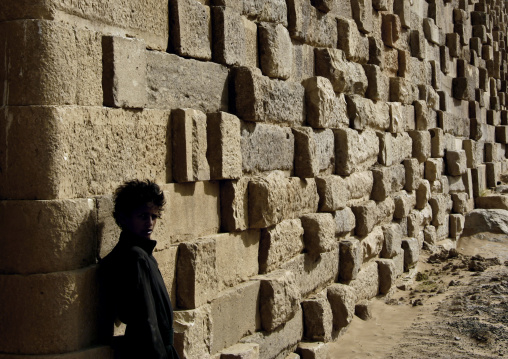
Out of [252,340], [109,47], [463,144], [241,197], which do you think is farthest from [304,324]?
[463,144]

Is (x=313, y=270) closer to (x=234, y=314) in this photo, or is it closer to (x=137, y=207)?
(x=234, y=314)

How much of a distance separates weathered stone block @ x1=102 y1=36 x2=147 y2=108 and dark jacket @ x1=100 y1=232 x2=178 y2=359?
0.79 metres

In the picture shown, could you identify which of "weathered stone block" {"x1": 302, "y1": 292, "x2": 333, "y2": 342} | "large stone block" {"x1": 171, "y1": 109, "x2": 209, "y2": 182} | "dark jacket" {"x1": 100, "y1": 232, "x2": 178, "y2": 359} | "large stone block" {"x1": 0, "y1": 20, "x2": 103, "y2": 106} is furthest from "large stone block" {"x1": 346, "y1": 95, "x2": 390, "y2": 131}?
"large stone block" {"x1": 0, "y1": 20, "x2": 103, "y2": 106}

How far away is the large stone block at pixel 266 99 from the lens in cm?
512

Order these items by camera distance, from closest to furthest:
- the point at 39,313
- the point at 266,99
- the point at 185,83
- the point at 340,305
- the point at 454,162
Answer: the point at 39,313 → the point at 185,83 → the point at 266,99 → the point at 340,305 → the point at 454,162

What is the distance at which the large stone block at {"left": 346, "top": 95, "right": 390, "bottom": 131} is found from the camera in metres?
7.41

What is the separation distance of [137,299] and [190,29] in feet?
6.63

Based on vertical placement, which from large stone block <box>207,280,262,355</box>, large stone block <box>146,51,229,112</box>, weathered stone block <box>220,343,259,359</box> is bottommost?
weathered stone block <box>220,343,259,359</box>

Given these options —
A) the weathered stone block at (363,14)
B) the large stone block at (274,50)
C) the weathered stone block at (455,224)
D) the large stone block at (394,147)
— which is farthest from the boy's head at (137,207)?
the weathered stone block at (455,224)

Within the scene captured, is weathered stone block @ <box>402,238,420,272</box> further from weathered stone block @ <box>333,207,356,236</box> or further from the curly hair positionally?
the curly hair

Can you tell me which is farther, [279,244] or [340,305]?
[340,305]

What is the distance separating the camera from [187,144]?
4.38 m

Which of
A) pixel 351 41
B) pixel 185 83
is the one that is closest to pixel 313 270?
pixel 185 83

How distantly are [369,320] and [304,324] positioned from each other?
1.37 m
